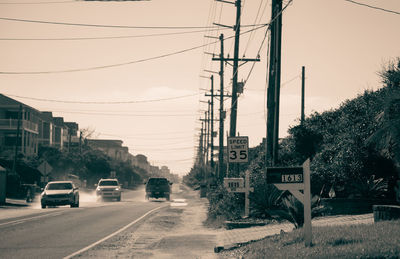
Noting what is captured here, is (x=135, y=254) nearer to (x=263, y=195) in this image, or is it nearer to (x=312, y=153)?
(x=263, y=195)

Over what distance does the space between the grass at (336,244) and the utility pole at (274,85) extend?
7477 millimetres

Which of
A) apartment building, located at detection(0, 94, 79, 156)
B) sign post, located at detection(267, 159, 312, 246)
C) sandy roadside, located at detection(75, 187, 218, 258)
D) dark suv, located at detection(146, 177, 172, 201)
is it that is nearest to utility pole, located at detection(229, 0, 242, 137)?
sandy roadside, located at detection(75, 187, 218, 258)

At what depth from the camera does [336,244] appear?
9.15 meters

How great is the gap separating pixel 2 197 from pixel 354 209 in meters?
27.2

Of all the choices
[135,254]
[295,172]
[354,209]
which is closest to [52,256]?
[135,254]

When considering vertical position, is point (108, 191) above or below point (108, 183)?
below

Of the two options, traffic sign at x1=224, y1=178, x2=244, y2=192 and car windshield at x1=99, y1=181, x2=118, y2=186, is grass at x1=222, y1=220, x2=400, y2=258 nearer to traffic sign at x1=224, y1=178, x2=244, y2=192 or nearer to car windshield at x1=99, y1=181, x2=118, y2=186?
traffic sign at x1=224, y1=178, x2=244, y2=192

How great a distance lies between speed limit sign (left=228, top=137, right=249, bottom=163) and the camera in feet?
65.2

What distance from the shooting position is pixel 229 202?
2038 cm

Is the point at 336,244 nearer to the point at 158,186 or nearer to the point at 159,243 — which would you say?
the point at 159,243

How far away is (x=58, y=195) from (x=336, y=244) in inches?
998

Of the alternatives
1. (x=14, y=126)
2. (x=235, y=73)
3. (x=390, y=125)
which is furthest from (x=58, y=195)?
(x=14, y=126)

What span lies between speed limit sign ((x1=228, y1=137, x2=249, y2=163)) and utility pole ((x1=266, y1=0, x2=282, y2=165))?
939mm

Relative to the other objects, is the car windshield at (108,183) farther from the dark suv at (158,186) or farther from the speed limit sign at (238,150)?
the speed limit sign at (238,150)
